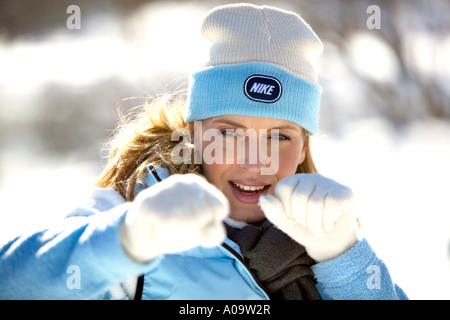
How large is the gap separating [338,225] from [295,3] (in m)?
4.33

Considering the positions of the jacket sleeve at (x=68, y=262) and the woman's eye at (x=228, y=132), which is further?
the woman's eye at (x=228, y=132)

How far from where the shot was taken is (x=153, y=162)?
1780mm

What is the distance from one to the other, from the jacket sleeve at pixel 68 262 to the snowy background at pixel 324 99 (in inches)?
76.8

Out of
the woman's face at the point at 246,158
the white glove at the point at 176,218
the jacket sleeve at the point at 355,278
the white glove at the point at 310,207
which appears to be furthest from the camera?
the woman's face at the point at 246,158

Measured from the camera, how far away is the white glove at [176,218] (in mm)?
944

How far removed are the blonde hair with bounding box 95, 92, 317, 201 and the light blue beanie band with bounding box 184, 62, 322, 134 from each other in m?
0.16

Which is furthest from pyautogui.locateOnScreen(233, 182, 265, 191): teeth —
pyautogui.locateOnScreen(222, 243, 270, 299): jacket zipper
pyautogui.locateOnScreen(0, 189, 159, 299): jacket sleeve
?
pyautogui.locateOnScreen(0, 189, 159, 299): jacket sleeve

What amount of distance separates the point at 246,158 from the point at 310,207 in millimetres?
474

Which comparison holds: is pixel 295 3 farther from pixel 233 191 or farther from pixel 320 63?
pixel 233 191

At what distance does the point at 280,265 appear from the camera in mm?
1560

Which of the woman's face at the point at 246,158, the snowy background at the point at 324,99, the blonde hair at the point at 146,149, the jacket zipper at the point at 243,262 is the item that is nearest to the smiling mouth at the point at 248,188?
the woman's face at the point at 246,158

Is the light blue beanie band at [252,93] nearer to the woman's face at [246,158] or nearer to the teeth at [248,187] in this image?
the woman's face at [246,158]
